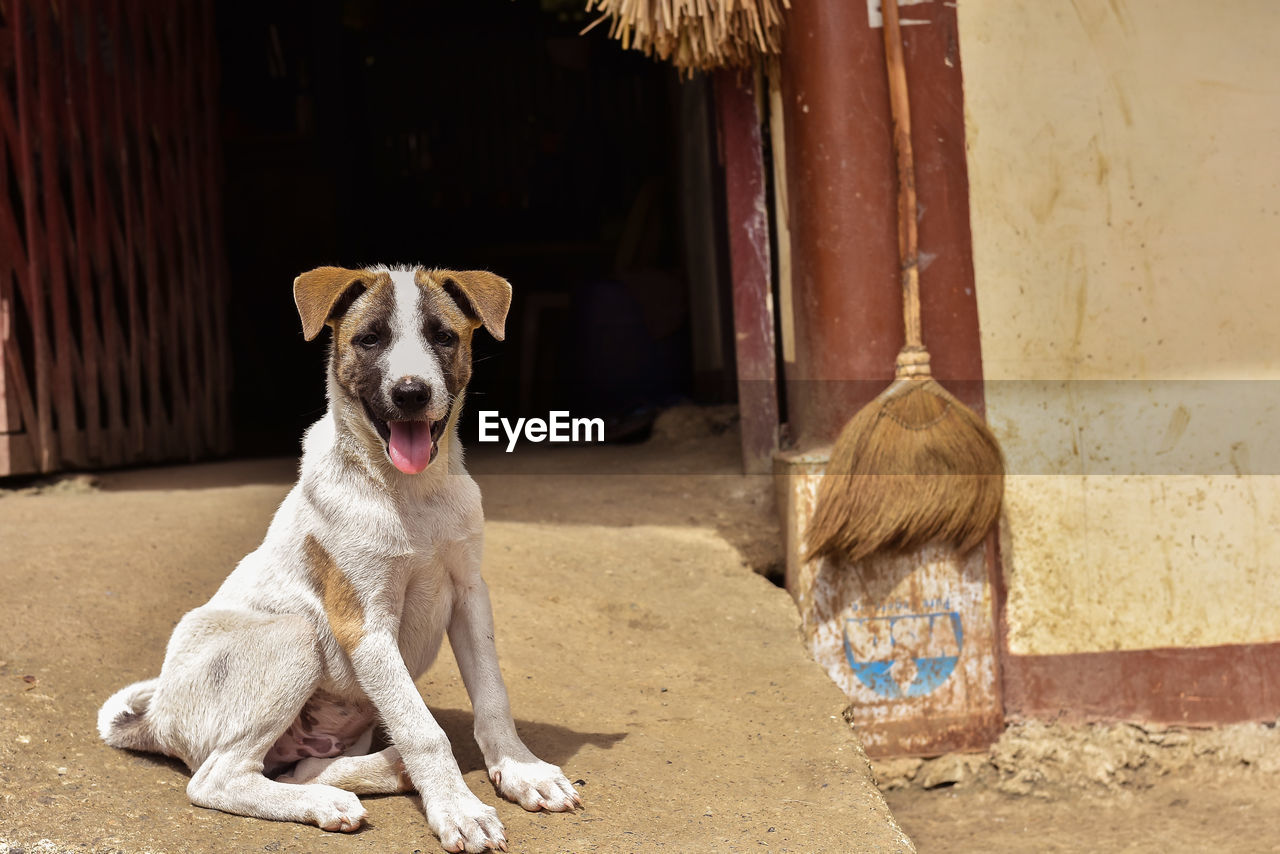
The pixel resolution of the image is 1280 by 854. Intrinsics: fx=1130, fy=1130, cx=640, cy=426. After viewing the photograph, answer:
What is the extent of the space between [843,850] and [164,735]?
1.74 meters

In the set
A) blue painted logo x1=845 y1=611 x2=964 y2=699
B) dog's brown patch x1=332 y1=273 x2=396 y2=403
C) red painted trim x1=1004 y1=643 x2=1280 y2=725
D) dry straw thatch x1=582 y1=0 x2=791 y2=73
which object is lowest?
red painted trim x1=1004 y1=643 x2=1280 y2=725

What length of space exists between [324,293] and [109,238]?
16.2 ft

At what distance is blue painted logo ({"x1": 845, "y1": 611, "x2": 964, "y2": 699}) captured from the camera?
4406 mm

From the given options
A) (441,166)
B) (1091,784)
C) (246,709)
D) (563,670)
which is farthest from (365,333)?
(441,166)

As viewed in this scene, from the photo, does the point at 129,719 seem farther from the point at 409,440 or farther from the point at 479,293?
the point at 479,293

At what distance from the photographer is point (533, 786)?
2855 millimetres

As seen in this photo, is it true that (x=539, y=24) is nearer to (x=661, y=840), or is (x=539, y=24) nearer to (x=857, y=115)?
(x=857, y=115)

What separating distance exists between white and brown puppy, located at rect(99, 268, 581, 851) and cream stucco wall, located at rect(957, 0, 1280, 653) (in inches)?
94.2

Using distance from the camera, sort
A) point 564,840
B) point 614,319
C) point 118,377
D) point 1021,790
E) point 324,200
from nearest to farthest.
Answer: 1. point 564,840
2. point 1021,790
3. point 118,377
4. point 614,319
5. point 324,200

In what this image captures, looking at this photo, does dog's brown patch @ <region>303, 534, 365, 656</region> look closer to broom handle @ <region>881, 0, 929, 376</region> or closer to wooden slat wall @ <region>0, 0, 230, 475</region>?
broom handle @ <region>881, 0, 929, 376</region>

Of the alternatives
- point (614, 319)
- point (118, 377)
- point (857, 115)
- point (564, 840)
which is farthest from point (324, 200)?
point (564, 840)

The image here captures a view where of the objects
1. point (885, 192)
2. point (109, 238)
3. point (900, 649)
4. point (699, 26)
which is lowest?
point (900, 649)

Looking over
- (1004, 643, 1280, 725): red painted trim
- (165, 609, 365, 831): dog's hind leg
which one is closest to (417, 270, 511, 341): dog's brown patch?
(165, 609, 365, 831): dog's hind leg

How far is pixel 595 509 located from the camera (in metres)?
5.25
